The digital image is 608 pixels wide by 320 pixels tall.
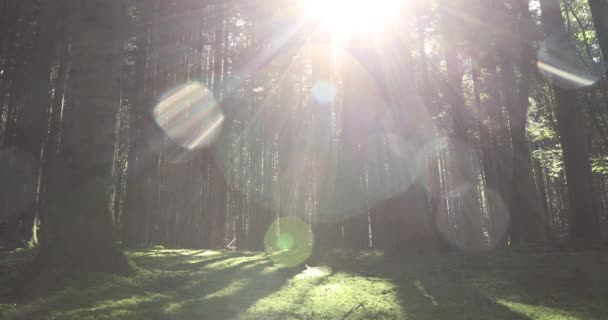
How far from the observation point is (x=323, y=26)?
12523 mm

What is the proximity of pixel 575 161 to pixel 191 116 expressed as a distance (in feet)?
45.6

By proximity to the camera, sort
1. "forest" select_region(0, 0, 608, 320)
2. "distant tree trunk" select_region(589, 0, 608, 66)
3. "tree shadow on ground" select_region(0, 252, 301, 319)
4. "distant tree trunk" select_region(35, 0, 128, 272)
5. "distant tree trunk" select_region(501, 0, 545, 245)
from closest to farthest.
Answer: "tree shadow on ground" select_region(0, 252, 301, 319)
"forest" select_region(0, 0, 608, 320)
"distant tree trunk" select_region(35, 0, 128, 272)
"distant tree trunk" select_region(589, 0, 608, 66)
"distant tree trunk" select_region(501, 0, 545, 245)

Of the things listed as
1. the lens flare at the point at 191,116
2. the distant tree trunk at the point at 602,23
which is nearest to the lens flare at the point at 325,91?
the lens flare at the point at 191,116

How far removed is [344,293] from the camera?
13.2ft

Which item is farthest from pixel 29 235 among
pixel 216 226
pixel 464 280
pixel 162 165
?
pixel 464 280

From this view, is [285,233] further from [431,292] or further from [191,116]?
[431,292]

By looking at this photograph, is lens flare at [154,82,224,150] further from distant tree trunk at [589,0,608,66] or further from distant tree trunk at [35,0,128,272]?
distant tree trunk at [589,0,608,66]

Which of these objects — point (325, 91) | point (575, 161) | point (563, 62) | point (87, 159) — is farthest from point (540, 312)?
point (325, 91)

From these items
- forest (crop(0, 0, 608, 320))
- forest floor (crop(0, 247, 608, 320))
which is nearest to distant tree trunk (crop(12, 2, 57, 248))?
forest (crop(0, 0, 608, 320))

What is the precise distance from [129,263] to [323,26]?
1037cm

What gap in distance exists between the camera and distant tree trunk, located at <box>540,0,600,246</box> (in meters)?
7.47

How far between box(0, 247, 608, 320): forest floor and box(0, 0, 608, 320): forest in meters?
0.03

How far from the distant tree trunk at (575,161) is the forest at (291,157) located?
4cm

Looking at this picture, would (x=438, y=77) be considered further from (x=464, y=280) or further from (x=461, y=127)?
(x=464, y=280)
